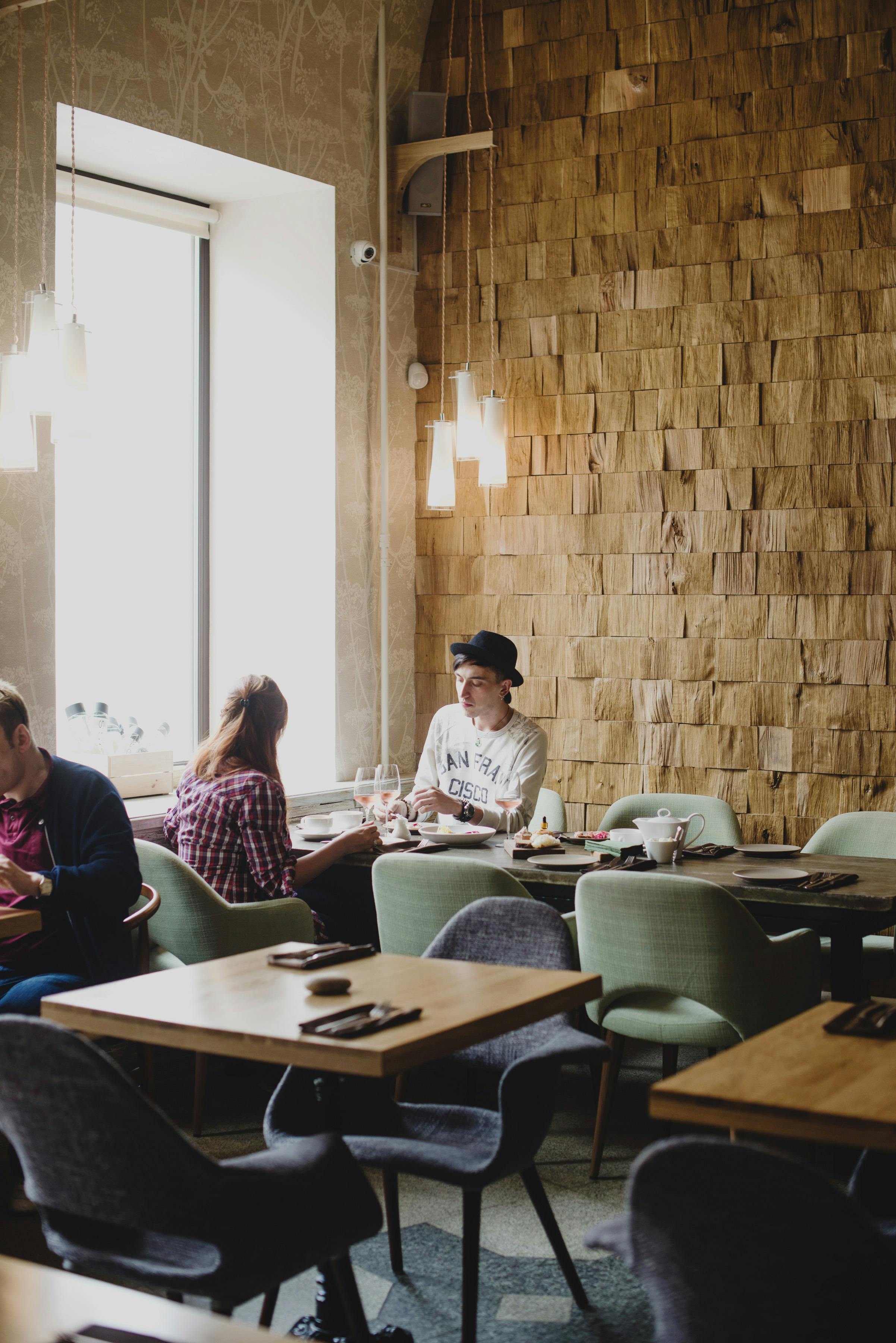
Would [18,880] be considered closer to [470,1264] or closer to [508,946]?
[508,946]

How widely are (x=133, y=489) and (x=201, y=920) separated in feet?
7.31

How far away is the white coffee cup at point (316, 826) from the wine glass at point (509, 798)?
1.81ft

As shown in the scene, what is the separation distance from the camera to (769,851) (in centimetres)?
407

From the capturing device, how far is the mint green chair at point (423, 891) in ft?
11.4

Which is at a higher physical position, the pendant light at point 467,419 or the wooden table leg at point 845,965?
the pendant light at point 467,419

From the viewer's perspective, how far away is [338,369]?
5.52 m

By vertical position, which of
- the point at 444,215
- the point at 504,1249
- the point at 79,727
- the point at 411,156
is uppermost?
the point at 411,156

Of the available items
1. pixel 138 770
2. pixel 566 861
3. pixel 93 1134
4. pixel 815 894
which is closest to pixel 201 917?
pixel 566 861

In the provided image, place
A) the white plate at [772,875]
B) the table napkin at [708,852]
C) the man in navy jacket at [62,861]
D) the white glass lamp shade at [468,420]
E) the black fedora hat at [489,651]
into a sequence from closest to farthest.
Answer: the man in navy jacket at [62,861]
the white plate at [772,875]
the table napkin at [708,852]
the black fedora hat at [489,651]
the white glass lamp shade at [468,420]

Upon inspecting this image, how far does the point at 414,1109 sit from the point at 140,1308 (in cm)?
125

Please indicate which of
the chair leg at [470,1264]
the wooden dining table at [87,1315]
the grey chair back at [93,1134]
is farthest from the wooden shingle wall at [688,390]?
the wooden dining table at [87,1315]

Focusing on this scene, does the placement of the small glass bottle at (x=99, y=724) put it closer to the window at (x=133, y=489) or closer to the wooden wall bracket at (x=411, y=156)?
the window at (x=133, y=489)

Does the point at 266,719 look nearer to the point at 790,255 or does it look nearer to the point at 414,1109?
the point at 414,1109

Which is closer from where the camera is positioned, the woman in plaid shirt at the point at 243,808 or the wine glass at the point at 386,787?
the woman in plaid shirt at the point at 243,808
